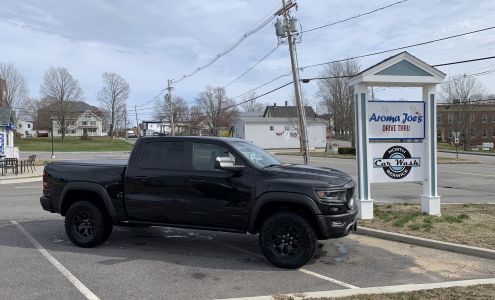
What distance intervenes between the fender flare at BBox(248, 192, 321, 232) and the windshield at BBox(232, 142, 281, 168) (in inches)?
23.6

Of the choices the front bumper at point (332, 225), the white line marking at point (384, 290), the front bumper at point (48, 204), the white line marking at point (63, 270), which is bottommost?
the white line marking at point (384, 290)

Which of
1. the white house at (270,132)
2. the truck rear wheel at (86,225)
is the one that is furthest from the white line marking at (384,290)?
the white house at (270,132)

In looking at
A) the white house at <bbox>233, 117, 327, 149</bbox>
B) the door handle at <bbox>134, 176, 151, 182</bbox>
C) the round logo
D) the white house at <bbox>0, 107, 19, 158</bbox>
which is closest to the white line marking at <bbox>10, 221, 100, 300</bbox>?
the door handle at <bbox>134, 176, 151, 182</bbox>

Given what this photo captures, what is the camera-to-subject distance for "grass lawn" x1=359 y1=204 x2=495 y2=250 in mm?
7945

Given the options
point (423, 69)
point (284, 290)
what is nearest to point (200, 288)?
point (284, 290)

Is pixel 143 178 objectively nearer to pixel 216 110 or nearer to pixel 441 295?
pixel 441 295

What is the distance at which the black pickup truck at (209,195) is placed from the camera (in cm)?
642

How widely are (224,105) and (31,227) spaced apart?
3210 inches

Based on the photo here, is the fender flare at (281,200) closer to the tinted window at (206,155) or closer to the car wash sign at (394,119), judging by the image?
the tinted window at (206,155)

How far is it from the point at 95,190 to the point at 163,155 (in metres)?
1.24

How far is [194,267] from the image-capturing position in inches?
258

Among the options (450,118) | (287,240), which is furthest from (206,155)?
(450,118)

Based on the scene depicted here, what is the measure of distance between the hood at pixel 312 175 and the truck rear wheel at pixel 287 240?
518mm

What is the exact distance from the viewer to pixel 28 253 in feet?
24.0
